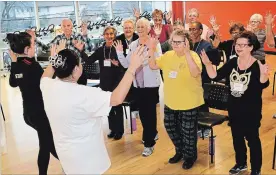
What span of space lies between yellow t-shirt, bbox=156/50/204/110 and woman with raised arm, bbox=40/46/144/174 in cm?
120

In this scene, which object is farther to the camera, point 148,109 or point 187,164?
point 148,109

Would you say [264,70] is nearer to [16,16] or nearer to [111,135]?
[111,135]

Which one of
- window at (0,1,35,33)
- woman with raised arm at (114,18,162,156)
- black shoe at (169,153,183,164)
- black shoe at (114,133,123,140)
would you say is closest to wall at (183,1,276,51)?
window at (0,1,35,33)

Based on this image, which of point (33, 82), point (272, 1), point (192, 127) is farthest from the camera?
point (272, 1)

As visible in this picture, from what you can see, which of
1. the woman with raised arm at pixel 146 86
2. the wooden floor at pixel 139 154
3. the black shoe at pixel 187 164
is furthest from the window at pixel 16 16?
the black shoe at pixel 187 164

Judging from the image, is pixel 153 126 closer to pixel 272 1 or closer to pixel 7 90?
pixel 7 90

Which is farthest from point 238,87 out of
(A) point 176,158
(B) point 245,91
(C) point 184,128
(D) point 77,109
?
(D) point 77,109

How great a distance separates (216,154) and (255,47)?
140 cm

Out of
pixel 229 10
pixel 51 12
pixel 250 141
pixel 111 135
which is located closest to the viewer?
pixel 250 141

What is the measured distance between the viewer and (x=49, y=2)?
10109mm

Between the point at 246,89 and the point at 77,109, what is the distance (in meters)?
1.59

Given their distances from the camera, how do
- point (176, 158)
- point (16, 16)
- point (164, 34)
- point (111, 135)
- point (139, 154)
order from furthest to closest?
point (16, 16) → point (164, 34) → point (111, 135) → point (139, 154) → point (176, 158)

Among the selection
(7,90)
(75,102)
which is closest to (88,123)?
(75,102)

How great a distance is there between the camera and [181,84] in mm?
3238
